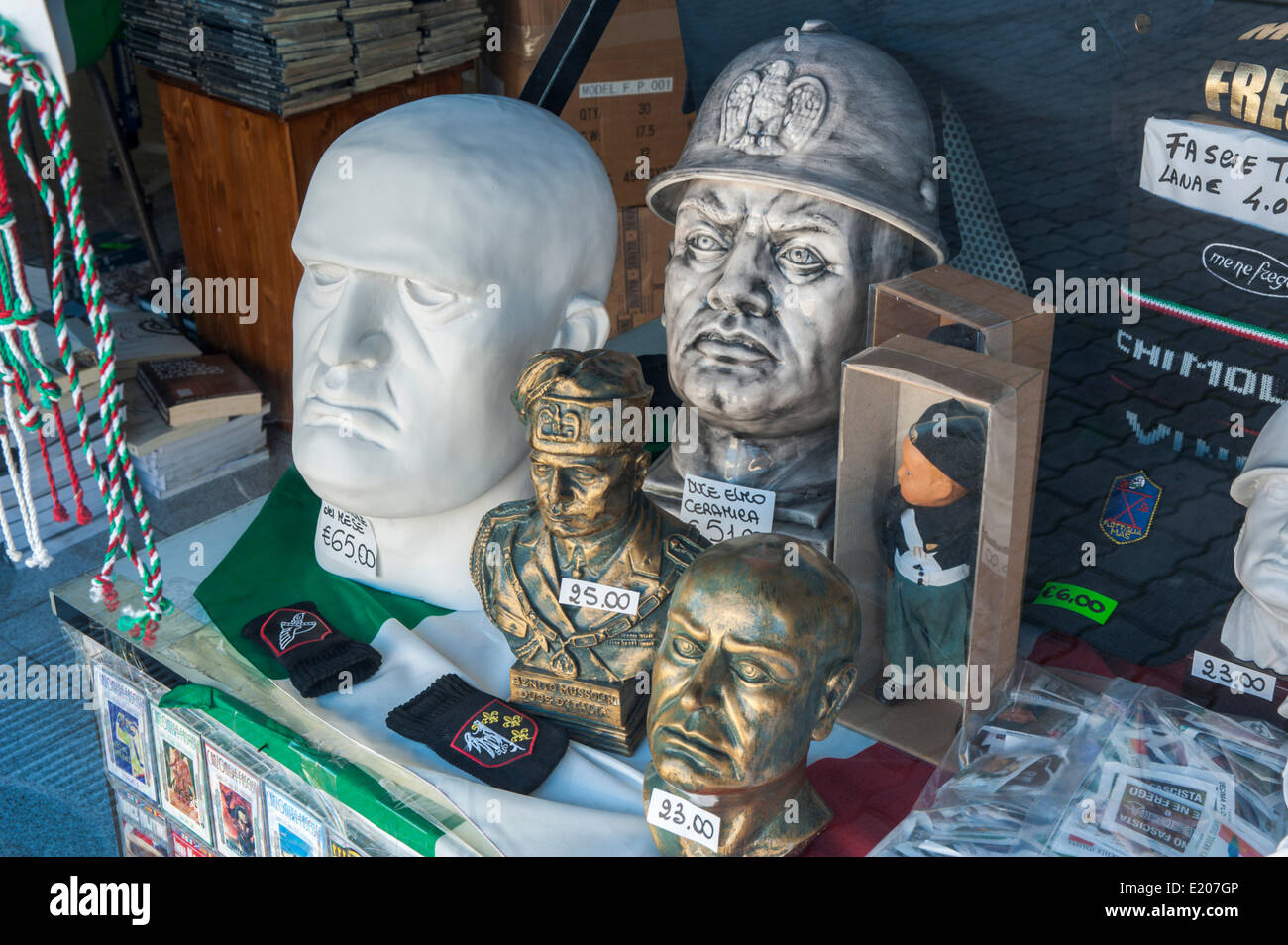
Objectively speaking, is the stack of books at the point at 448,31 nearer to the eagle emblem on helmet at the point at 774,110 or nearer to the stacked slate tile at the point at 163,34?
the stacked slate tile at the point at 163,34

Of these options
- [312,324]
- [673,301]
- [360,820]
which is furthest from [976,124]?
[360,820]

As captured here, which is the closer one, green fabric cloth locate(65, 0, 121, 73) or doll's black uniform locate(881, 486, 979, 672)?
doll's black uniform locate(881, 486, 979, 672)

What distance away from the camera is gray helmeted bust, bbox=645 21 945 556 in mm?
2023

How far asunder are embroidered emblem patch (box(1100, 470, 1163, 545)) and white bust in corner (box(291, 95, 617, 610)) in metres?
1.08

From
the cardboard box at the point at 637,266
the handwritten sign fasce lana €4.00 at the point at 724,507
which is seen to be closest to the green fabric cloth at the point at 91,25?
the cardboard box at the point at 637,266

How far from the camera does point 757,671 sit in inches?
56.2

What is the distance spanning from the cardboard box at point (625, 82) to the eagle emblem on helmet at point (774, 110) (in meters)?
1.29

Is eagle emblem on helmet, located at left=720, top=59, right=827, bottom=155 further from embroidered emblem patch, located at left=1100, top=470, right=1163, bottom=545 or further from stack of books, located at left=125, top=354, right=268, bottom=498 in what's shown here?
stack of books, located at left=125, top=354, right=268, bottom=498

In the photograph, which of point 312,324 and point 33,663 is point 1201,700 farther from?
point 33,663

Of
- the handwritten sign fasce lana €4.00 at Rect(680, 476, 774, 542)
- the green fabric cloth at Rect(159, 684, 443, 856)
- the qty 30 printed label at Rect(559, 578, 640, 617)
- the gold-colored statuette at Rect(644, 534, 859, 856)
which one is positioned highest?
the gold-colored statuette at Rect(644, 534, 859, 856)

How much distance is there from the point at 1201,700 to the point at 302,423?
5.13 ft

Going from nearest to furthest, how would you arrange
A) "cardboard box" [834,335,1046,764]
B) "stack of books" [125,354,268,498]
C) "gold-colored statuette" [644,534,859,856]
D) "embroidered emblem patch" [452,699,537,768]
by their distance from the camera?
"gold-colored statuette" [644,534,859,856]
"cardboard box" [834,335,1046,764]
"embroidered emblem patch" [452,699,537,768]
"stack of books" [125,354,268,498]

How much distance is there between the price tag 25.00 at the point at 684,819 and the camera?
1.51 meters

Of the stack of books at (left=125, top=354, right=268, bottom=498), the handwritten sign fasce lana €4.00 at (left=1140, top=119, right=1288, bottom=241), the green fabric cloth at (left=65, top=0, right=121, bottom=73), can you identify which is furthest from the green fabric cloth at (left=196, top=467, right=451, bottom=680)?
the green fabric cloth at (left=65, top=0, right=121, bottom=73)
